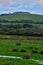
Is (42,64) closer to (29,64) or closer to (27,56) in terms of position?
(29,64)

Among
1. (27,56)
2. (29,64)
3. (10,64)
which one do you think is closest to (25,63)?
(29,64)

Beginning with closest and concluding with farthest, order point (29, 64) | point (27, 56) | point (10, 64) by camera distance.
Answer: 1. point (10, 64)
2. point (29, 64)
3. point (27, 56)

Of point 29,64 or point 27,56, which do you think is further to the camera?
point 27,56

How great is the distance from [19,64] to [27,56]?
27.1ft

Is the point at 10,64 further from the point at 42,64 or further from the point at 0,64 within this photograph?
the point at 42,64

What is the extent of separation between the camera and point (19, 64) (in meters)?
25.6

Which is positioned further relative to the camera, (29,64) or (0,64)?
(29,64)

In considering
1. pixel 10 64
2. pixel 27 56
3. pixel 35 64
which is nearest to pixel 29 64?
pixel 35 64

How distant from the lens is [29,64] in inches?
1041

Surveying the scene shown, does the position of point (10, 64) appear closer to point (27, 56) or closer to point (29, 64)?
point (29, 64)

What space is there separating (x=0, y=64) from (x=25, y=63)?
10.2 ft

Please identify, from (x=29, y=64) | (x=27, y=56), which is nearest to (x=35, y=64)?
(x=29, y=64)

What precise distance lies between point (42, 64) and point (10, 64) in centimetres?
376

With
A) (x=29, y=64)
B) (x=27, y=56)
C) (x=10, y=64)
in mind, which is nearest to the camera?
(x=10, y=64)
